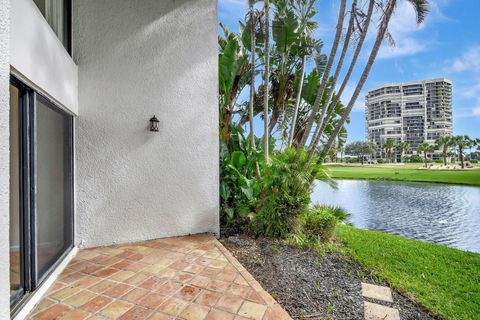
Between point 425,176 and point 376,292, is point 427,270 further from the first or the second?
point 425,176

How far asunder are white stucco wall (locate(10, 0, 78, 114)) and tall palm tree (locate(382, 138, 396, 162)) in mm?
83678

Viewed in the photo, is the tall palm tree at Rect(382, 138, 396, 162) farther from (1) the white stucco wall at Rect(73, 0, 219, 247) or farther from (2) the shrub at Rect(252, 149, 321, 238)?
(1) the white stucco wall at Rect(73, 0, 219, 247)

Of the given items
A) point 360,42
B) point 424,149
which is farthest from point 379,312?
point 424,149

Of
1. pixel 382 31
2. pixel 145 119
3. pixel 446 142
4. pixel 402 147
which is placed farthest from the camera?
pixel 402 147

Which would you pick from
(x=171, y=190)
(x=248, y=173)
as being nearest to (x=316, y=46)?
(x=248, y=173)

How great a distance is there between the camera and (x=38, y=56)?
8.66 feet

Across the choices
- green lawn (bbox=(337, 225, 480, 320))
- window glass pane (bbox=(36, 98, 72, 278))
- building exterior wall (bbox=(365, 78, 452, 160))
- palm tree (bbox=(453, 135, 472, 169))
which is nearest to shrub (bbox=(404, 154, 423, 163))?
building exterior wall (bbox=(365, 78, 452, 160))

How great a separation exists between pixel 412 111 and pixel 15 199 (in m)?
98.6

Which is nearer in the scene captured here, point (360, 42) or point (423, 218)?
point (360, 42)

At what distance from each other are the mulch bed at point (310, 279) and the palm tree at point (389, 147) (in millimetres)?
80776

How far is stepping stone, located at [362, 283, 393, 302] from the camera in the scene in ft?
10.4

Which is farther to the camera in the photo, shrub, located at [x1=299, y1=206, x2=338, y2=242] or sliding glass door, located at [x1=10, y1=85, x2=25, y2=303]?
shrub, located at [x1=299, y1=206, x2=338, y2=242]

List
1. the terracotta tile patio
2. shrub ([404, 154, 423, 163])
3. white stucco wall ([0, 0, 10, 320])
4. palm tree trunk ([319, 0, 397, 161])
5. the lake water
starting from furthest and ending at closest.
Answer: shrub ([404, 154, 423, 163]) → the lake water → palm tree trunk ([319, 0, 397, 161]) → the terracotta tile patio → white stucco wall ([0, 0, 10, 320])

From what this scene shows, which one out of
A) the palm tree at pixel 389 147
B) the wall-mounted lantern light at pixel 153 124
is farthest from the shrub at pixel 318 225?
the palm tree at pixel 389 147
